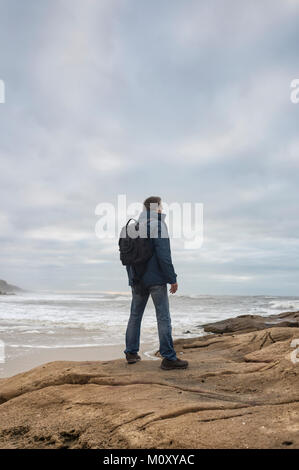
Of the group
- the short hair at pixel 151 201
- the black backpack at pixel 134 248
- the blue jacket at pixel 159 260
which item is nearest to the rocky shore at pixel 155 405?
the blue jacket at pixel 159 260

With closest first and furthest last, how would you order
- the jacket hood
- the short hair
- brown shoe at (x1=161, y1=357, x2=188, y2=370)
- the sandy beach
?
1. brown shoe at (x1=161, y1=357, x2=188, y2=370)
2. the jacket hood
3. the short hair
4. the sandy beach

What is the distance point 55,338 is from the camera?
37.5 feet

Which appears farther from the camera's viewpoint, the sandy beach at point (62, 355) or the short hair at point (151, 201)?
the sandy beach at point (62, 355)

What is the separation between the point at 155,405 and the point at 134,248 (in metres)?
2.05

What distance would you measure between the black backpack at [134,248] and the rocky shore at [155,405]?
4.42ft

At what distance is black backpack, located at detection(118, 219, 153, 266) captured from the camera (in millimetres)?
4820

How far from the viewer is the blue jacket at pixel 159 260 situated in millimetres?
4762

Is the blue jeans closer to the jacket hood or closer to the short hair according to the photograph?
the jacket hood

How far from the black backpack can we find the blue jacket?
74mm

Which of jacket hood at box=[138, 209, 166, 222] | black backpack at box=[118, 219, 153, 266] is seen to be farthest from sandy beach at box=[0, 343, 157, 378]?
jacket hood at box=[138, 209, 166, 222]

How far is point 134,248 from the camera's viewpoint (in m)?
4.88

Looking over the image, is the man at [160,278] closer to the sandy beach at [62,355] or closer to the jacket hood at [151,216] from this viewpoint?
the jacket hood at [151,216]
